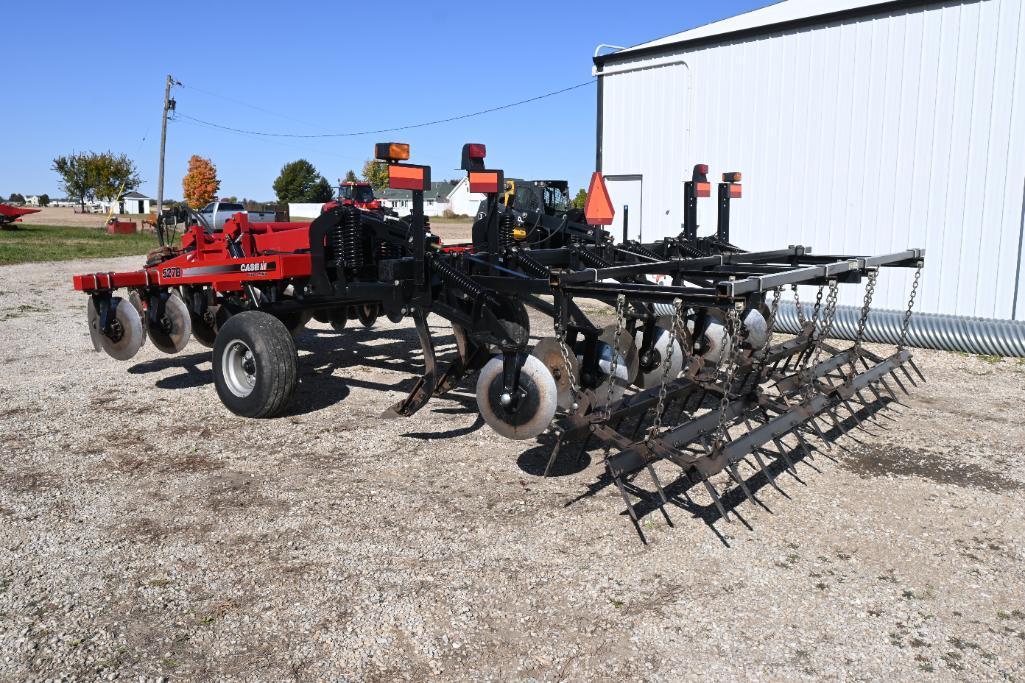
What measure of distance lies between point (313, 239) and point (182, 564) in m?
3.19

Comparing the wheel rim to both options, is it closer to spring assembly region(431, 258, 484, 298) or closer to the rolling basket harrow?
the rolling basket harrow

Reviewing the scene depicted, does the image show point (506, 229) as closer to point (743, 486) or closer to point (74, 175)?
point (743, 486)

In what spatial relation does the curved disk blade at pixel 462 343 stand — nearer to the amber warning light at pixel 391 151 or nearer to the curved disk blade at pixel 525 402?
the amber warning light at pixel 391 151

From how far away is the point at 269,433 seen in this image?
248 inches

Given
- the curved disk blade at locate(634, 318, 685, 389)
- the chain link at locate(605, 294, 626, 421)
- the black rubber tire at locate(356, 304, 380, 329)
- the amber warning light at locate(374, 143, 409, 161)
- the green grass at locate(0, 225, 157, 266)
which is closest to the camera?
the chain link at locate(605, 294, 626, 421)

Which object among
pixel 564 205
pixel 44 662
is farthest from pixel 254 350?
pixel 564 205

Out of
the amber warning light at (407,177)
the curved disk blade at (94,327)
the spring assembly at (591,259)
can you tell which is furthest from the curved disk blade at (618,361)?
the curved disk blade at (94,327)

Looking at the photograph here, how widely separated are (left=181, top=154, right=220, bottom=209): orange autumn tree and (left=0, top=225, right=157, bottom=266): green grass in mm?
35656

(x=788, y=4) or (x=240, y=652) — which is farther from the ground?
(x=788, y=4)

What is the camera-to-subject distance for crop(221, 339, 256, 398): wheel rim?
664cm

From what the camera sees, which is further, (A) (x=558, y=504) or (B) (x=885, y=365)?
(B) (x=885, y=365)

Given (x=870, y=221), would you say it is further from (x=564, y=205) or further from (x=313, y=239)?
(x=564, y=205)

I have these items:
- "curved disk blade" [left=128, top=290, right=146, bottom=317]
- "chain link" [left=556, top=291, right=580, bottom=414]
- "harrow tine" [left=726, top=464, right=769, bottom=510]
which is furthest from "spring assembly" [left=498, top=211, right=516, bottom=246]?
"harrow tine" [left=726, top=464, right=769, bottom=510]

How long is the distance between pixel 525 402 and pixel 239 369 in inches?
119
